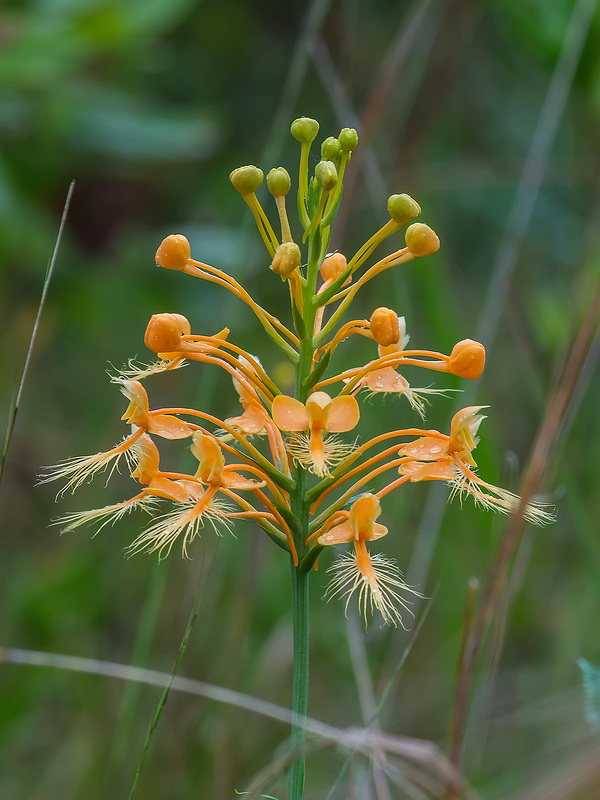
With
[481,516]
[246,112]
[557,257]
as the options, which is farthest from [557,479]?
[246,112]

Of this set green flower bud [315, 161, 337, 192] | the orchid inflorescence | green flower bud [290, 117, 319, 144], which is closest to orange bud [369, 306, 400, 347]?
the orchid inflorescence

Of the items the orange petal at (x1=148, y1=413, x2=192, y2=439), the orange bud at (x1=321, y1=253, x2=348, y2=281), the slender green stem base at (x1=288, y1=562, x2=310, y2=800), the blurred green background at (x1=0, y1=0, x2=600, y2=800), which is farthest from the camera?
the blurred green background at (x1=0, y1=0, x2=600, y2=800)

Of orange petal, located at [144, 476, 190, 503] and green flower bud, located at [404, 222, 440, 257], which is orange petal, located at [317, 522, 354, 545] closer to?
orange petal, located at [144, 476, 190, 503]

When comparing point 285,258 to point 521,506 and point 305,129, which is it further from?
point 521,506

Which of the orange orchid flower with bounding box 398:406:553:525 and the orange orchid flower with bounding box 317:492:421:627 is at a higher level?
the orange orchid flower with bounding box 398:406:553:525

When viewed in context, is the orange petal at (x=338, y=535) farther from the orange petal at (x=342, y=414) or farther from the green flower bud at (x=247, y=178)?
the green flower bud at (x=247, y=178)

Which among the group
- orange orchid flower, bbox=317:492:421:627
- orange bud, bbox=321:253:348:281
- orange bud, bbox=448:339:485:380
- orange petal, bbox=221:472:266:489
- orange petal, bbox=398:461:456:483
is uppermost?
orange bud, bbox=321:253:348:281

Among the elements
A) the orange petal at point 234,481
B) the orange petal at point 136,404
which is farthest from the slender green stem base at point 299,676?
the orange petal at point 136,404
